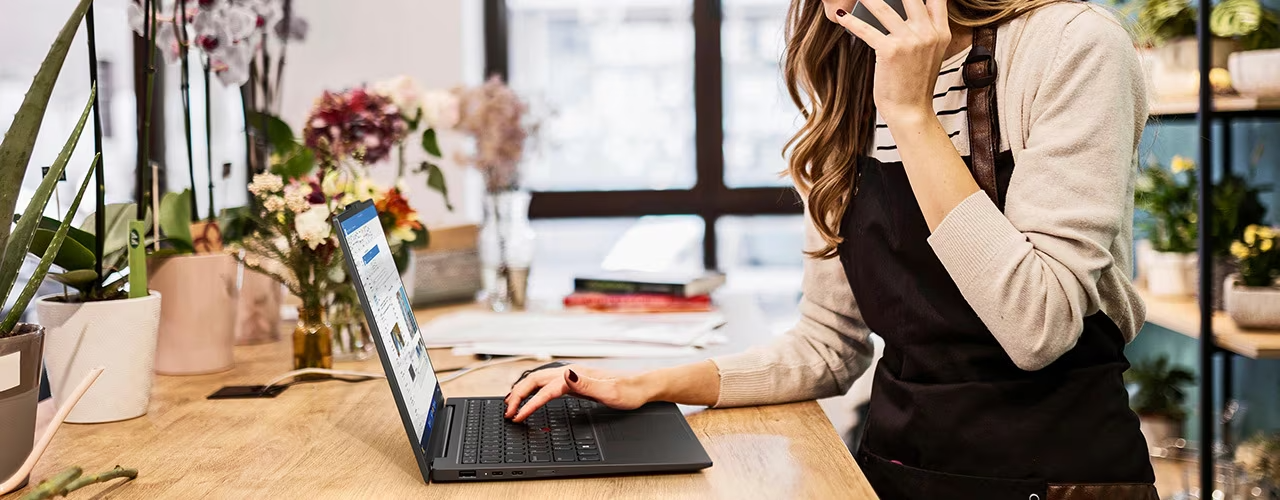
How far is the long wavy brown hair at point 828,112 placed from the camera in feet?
4.22

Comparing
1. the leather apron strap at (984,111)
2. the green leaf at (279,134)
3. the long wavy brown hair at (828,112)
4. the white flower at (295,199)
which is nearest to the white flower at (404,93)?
the green leaf at (279,134)

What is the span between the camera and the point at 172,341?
149 centimetres

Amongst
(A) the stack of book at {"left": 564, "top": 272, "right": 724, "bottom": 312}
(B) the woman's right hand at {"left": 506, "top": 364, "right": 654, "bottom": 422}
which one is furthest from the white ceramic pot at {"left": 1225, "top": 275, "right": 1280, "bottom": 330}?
(B) the woman's right hand at {"left": 506, "top": 364, "right": 654, "bottom": 422}

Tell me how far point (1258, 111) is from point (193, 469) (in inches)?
89.4

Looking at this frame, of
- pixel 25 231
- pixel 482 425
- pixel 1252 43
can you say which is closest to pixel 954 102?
pixel 482 425

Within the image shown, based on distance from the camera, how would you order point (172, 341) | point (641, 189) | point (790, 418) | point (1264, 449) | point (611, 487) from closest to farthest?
point (611, 487), point (790, 418), point (172, 341), point (1264, 449), point (641, 189)

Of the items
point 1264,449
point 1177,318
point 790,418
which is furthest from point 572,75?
point 790,418

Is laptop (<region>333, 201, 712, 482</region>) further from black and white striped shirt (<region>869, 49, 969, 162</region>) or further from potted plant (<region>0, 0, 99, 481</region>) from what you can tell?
black and white striped shirt (<region>869, 49, 969, 162</region>)

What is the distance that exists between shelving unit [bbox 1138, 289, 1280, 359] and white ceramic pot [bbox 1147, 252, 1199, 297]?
0.02 meters

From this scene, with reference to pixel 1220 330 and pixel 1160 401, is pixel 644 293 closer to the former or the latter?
pixel 1220 330

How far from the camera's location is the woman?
100 cm

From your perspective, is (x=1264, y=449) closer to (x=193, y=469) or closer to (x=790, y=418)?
(x=790, y=418)

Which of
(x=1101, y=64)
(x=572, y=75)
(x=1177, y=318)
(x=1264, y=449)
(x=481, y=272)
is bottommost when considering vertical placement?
(x=1264, y=449)

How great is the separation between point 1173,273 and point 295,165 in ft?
6.86
